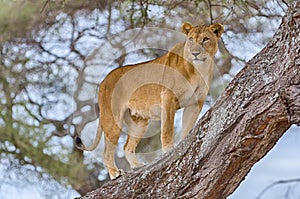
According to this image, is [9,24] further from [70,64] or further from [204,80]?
[204,80]

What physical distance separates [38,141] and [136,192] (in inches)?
58.8

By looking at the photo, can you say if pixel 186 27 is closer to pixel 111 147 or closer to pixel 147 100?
pixel 147 100

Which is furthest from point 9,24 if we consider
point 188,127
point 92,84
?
point 188,127

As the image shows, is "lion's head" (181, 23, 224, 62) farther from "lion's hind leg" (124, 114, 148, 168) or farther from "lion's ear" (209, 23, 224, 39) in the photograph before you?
"lion's hind leg" (124, 114, 148, 168)

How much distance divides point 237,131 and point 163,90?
0.31 meters

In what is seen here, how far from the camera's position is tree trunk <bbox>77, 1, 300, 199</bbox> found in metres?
1.01

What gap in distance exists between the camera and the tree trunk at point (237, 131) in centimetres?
101

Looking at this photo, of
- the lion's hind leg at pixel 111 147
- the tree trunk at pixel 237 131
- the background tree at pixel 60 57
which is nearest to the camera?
the tree trunk at pixel 237 131

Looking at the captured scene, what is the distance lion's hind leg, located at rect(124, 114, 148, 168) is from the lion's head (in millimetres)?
209

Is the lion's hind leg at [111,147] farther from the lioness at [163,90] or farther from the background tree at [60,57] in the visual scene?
the background tree at [60,57]

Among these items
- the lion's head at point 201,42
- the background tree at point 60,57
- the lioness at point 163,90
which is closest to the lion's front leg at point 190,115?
the lioness at point 163,90

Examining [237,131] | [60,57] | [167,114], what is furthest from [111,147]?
[60,57]

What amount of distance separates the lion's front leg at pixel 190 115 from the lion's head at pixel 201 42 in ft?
0.39

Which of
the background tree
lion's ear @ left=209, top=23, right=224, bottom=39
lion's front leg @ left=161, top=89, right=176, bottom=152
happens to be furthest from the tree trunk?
the background tree
